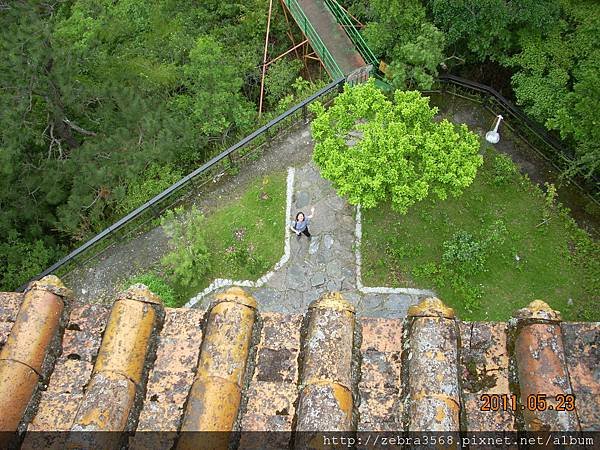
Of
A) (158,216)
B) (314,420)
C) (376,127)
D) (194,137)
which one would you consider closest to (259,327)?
(314,420)

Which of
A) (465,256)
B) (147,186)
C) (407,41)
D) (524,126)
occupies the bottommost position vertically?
(465,256)

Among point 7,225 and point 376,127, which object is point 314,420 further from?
point 7,225

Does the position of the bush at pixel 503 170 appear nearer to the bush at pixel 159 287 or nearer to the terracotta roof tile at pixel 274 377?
the bush at pixel 159 287

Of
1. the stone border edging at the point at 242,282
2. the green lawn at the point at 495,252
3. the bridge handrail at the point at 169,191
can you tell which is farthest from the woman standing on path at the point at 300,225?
the bridge handrail at the point at 169,191

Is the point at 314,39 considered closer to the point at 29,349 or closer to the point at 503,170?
the point at 503,170

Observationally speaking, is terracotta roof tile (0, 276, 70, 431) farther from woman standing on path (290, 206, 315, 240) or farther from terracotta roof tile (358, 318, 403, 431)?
woman standing on path (290, 206, 315, 240)

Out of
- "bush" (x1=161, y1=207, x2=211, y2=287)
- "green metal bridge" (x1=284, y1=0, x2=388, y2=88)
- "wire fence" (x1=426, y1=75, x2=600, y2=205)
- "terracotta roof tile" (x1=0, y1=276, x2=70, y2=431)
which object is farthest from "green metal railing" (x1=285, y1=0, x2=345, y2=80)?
"terracotta roof tile" (x1=0, y1=276, x2=70, y2=431)
